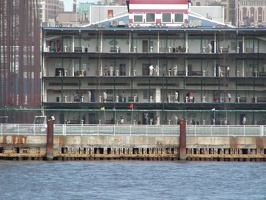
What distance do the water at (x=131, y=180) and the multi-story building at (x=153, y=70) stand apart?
29557 mm

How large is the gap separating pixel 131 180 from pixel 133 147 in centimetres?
2022

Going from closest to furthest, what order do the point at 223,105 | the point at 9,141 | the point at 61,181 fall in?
1. the point at 61,181
2. the point at 9,141
3. the point at 223,105

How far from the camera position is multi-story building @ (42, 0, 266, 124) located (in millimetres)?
148125

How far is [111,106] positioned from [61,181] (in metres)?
46.4

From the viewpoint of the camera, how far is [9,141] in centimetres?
12238

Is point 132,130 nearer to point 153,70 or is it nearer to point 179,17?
point 153,70

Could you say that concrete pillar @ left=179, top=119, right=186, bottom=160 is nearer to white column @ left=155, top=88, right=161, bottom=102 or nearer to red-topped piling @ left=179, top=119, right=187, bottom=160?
red-topped piling @ left=179, top=119, right=187, bottom=160

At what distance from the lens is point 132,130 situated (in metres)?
124

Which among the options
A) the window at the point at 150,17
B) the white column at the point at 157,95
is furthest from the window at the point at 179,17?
the white column at the point at 157,95

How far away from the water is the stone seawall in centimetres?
300

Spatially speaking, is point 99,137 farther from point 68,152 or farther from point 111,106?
point 111,106

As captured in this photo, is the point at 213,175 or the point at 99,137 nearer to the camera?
the point at 213,175

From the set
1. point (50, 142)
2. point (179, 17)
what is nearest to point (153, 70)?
point (179, 17)

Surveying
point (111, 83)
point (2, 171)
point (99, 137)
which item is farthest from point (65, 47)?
point (2, 171)
